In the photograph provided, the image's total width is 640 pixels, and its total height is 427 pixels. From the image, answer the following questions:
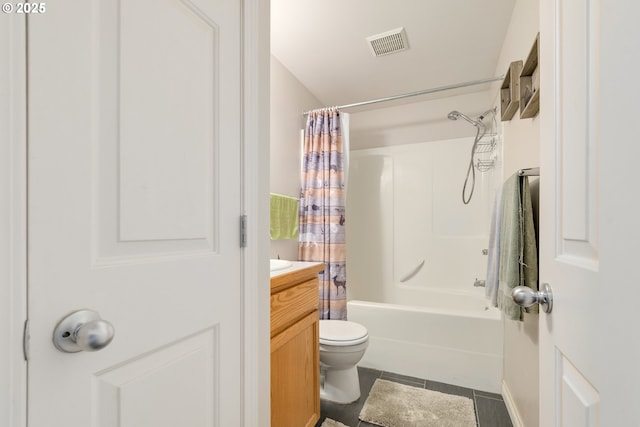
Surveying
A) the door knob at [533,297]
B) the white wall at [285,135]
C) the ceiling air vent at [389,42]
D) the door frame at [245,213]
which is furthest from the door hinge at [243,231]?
the ceiling air vent at [389,42]

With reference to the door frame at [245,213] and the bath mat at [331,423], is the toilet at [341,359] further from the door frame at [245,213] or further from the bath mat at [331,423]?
the door frame at [245,213]

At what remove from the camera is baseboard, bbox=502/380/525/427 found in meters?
1.52

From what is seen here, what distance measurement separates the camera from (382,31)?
192cm

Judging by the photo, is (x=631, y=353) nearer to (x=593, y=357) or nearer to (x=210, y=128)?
(x=593, y=357)

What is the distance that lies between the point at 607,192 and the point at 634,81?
0.15 meters

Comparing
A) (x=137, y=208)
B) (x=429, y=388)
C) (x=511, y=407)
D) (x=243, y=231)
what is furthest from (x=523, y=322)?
(x=137, y=208)

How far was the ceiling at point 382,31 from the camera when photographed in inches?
67.4

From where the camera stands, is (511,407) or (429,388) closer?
(511,407)

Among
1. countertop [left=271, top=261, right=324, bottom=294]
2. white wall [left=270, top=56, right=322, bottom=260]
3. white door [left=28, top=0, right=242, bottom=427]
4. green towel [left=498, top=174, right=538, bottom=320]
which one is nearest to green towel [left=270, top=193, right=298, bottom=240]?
white wall [left=270, top=56, right=322, bottom=260]

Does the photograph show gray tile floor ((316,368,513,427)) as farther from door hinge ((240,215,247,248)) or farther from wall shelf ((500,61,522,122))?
wall shelf ((500,61,522,122))

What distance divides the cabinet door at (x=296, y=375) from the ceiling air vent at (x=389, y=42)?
1798 mm

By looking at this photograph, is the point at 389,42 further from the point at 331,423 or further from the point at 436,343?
the point at 331,423

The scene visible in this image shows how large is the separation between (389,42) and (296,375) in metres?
2.11

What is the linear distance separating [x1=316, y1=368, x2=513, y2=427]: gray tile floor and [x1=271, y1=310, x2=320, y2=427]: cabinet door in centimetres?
27
